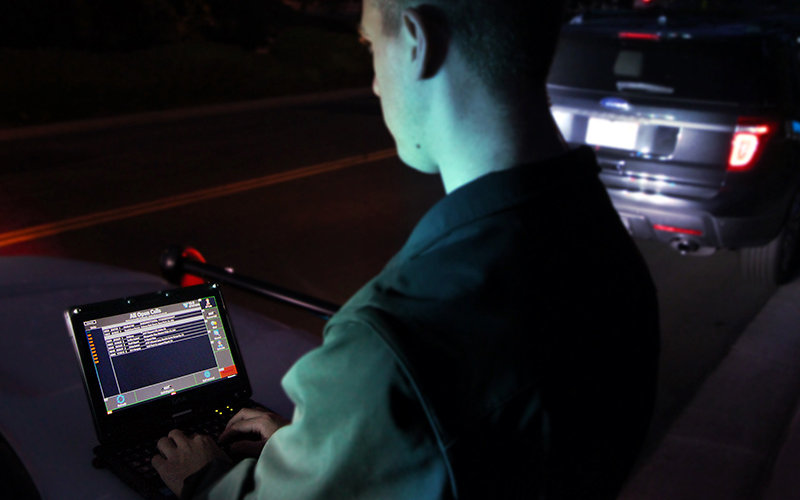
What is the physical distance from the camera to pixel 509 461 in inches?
39.4

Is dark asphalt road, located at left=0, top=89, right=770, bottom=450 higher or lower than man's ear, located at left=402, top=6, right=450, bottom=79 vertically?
lower

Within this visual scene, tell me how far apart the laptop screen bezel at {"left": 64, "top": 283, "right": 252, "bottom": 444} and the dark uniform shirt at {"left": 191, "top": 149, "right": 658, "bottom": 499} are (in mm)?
722

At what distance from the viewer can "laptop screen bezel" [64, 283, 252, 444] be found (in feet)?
5.90

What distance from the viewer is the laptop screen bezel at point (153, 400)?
1.80 meters

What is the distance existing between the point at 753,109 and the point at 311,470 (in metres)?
4.97

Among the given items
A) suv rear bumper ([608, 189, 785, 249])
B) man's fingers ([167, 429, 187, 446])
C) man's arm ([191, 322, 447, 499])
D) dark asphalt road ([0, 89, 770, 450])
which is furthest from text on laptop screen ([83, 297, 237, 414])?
Result: suv rear bumper ([608, 189, 785, 249])

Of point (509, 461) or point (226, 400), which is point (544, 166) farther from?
point (226, 400)

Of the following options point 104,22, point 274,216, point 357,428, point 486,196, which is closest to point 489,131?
point 486,196

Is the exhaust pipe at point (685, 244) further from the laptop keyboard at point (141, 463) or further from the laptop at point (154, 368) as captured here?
the laptop keyboard at point (141, 463)

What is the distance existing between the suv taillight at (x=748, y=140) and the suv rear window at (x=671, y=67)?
6.5 inches

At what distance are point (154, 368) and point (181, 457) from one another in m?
0.44

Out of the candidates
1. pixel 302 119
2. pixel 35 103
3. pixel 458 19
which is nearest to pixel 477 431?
pixel 458 19

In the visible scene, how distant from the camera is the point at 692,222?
5.40 meters

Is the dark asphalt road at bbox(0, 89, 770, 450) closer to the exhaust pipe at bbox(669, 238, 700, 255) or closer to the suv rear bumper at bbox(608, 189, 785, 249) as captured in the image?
the exhaust pipe at bbox(669, 238, 700, 255)
